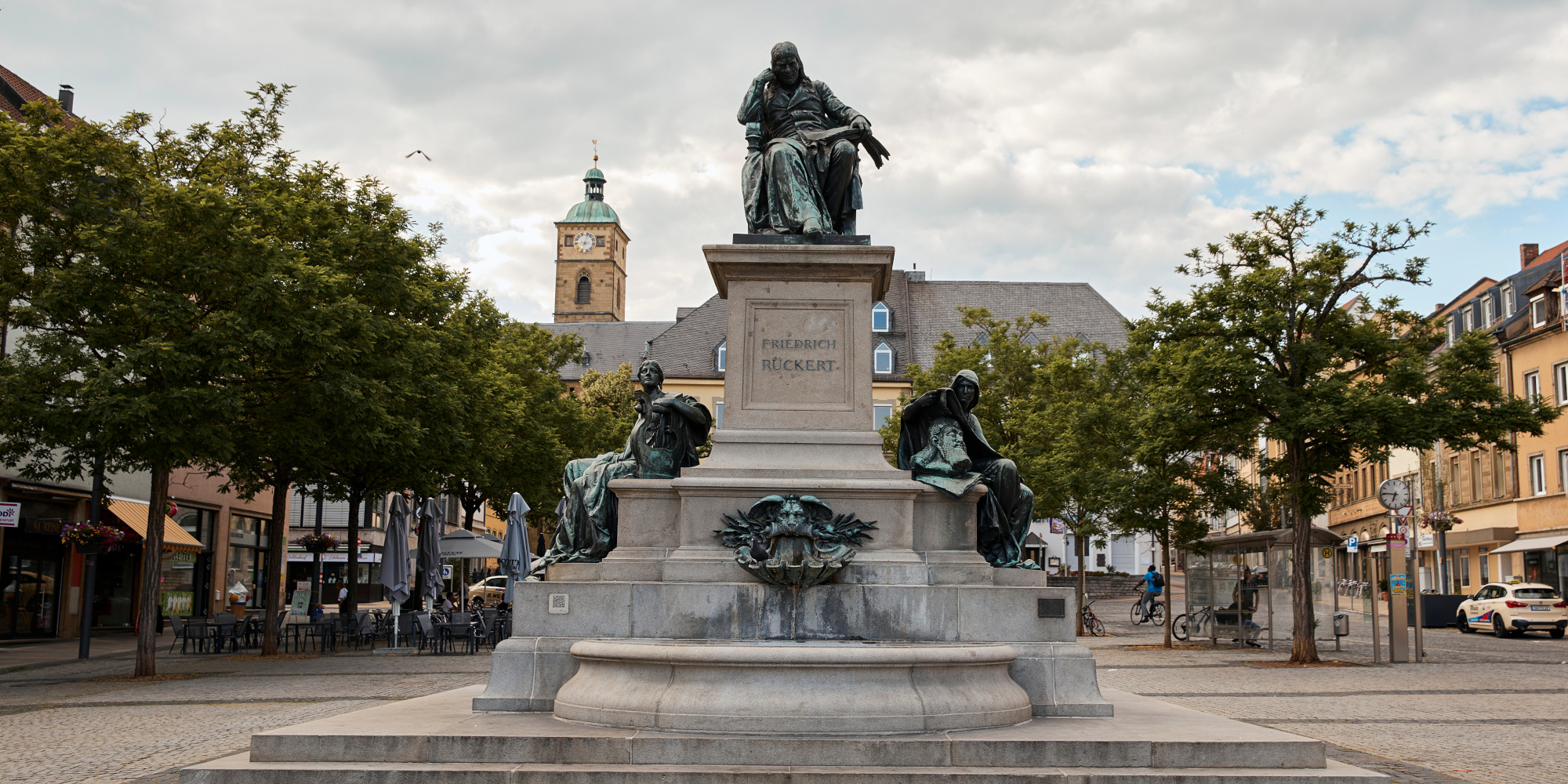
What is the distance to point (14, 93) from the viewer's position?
95.5 feet

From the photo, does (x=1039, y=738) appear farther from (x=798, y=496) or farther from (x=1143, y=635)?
(x=1143, y=635)

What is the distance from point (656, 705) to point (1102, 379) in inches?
1128

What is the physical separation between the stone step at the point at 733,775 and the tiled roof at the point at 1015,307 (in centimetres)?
5916

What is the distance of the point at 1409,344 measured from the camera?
2086 cm

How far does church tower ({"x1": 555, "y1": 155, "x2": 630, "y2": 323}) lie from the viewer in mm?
135000

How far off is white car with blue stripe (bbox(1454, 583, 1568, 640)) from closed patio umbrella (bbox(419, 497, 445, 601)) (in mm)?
25006

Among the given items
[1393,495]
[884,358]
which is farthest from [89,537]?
[884,358]

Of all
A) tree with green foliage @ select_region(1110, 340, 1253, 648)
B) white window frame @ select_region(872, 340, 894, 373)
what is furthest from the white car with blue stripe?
white window frame @ select_region(872, 340, 894, 373)

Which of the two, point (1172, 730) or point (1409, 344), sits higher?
point (1409, 344)

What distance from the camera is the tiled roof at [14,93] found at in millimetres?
28203

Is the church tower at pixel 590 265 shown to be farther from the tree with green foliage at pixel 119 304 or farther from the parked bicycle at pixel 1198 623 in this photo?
the tree with green foliage at pixel 119 304

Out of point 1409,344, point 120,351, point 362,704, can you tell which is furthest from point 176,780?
point 1409,344

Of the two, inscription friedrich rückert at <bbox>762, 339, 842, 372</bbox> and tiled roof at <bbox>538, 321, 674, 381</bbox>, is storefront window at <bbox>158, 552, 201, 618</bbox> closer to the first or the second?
inscription friedrich rückert at <bbox>762, 339, 842, 372</bbox>

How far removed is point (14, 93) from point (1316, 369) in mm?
27628
